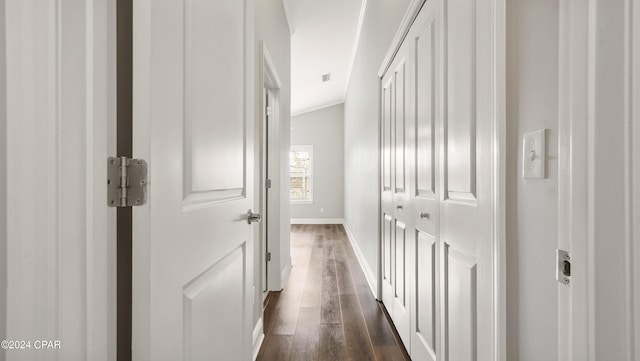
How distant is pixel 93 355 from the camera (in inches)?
19.0

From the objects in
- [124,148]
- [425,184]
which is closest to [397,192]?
[425,184]

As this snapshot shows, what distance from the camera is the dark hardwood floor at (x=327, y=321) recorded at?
1.82m

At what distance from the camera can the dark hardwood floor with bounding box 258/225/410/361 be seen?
5.98ft

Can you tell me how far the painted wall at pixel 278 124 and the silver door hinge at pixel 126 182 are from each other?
5.05ft

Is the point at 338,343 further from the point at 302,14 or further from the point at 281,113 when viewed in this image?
the point at 302,14

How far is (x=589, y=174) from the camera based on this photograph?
481 mm

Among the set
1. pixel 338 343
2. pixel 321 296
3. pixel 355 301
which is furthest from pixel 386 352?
pixel 321 296

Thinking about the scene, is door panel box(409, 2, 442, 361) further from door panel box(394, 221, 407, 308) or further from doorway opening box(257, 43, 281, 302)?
doorway opening box(257, 43, 281, 302)

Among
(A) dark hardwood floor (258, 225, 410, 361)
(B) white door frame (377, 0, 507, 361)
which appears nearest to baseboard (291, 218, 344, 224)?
(A) dark hardwood floor (258, 225, 410, 361)

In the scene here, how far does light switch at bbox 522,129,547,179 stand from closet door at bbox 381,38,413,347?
3.29 feet

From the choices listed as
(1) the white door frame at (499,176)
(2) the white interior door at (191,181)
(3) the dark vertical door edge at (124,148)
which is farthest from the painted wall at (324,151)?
(3) the dark vertical door edge at (124,148)

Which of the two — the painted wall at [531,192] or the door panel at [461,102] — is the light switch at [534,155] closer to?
the painted wall at [531,192]

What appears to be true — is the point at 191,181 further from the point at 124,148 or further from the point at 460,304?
the point at 460,304

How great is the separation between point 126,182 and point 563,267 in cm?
86
